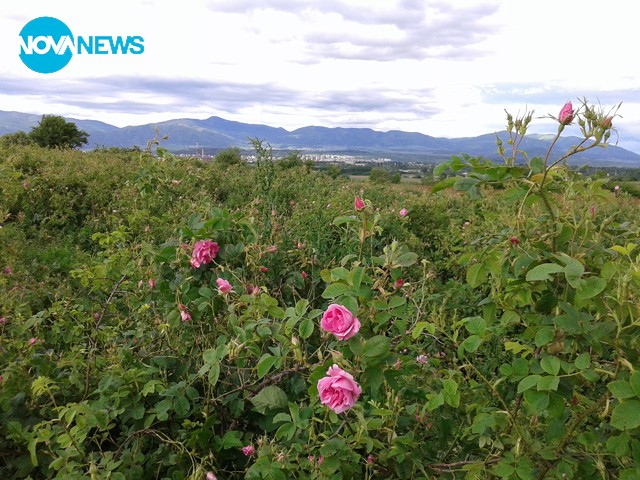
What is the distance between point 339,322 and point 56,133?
33170 mm

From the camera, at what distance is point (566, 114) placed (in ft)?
4.31

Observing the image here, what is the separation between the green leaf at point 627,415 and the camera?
113 centimetres

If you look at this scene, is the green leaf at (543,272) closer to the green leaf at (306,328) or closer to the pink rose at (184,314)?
the green leaf at (306,328)

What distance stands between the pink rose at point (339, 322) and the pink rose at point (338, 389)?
0.29 feet

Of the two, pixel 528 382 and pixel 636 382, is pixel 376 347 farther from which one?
pixel 636 382

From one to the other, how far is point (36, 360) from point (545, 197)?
2.11 metres

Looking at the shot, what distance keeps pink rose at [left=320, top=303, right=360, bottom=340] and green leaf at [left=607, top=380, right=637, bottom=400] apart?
0.60 m

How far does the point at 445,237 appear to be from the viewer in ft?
19.2

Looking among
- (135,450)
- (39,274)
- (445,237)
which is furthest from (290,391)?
(445,237)

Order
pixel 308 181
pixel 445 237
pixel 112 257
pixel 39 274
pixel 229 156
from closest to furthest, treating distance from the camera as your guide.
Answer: pixel 112 257 < pixel 39 274 < pixel 445 237 < pixel 308 181 < pixel 229 156

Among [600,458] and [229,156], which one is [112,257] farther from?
[229,156]

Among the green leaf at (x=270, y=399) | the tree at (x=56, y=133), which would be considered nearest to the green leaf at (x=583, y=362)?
the green leaf at (x=270, y=399)

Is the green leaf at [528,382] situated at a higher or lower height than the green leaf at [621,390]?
lower

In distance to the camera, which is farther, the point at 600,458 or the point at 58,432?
the point at 58,432
